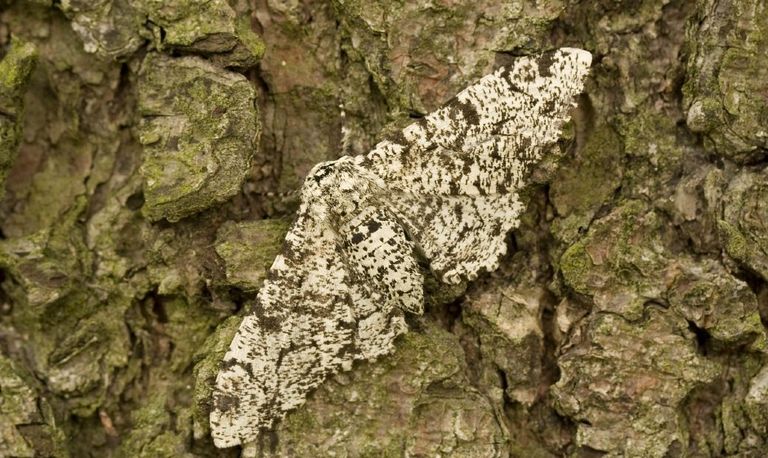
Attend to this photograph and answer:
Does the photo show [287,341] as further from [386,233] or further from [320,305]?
[386,233]

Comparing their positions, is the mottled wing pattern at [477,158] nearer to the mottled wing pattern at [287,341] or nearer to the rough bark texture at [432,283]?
the rough bark texture at [432,283]

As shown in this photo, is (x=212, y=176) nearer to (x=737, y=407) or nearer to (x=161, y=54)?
(x=161, y=54)

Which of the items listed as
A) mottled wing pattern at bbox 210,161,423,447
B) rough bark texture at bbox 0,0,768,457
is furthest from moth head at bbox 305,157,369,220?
rough bark texture at bbox 0,0,768,457

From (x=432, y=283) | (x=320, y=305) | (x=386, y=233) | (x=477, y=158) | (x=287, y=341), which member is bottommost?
(x=287, y=341)

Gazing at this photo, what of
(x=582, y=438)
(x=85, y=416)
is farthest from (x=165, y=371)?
(x=582, y=438)

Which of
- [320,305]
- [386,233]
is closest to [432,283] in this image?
[386,233]

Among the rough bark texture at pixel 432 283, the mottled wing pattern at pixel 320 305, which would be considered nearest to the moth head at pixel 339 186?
the mottled wing pattern at pixel 320 305

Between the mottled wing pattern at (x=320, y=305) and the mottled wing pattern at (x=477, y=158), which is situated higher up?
the mottled wing pattern at (x=477, y=158)

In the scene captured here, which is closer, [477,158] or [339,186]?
[339,186]
